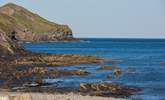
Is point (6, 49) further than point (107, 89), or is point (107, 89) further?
point (6, 49)

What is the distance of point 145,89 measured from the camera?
51781mm

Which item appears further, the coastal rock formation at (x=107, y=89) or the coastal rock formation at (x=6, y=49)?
the coastal rock formation at (x=6, y=49)

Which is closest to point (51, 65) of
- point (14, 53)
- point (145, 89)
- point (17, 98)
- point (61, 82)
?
point (14, 53)

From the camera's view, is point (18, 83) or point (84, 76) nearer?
point (18, 83)

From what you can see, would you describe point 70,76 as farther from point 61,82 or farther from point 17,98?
point 17,98

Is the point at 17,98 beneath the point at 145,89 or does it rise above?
above

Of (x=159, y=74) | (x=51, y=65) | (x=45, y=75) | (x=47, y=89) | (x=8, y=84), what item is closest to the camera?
(x=47, y=89)

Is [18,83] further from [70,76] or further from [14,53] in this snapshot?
[14,53]

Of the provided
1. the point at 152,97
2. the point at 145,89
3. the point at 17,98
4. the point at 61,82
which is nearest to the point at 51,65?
the point at 61,82

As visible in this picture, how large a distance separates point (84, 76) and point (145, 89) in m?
15.1

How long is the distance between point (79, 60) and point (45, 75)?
31.5 m

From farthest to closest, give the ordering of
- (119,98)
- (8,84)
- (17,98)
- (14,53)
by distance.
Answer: (14,53)
(8,84)
(119,98)
(17,98)

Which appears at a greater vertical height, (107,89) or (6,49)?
(6,49)

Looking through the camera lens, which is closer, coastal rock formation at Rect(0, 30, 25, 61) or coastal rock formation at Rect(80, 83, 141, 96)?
coastal rock formation at Rect(80, 83, 141, 96)
